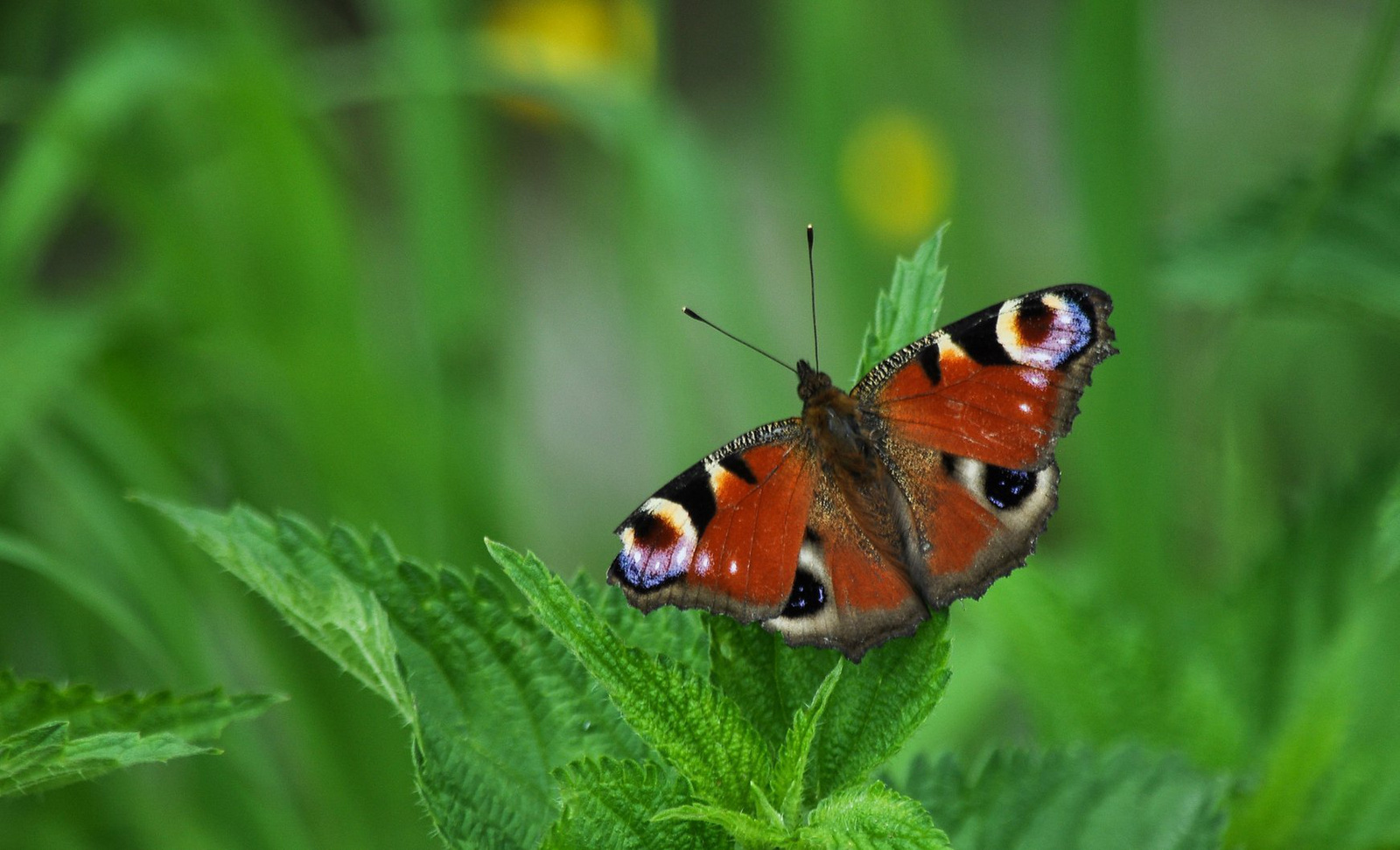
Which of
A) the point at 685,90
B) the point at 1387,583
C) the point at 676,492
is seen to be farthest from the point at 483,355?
the point at 685,90

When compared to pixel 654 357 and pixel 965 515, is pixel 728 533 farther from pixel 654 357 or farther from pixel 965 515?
pixel 654 357

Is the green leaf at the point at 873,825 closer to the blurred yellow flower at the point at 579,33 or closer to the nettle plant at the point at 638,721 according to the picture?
the nettle plant at the point at 638,721

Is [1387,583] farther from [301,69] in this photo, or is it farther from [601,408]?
[601,408]

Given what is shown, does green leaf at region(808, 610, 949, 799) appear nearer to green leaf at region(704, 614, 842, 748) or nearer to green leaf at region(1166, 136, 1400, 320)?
green leaf at region(704, 614, 842, 748)

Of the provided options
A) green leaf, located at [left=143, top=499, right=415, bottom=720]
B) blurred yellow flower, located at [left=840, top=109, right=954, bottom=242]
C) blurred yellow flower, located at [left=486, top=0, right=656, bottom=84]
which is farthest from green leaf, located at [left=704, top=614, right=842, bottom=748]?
blurred yellow flower, located at [left=840, top=109, right=954, bottom=242]

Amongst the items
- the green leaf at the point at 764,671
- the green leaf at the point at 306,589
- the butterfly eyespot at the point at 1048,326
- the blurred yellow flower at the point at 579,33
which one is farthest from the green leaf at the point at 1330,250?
the blurred yellow flower at the point at 579,33

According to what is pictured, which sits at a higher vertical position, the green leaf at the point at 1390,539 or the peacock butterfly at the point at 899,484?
the peacock butterfly at the point at 899,484

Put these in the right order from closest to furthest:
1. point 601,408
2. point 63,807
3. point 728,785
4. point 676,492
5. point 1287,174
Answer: point 728,785
point 676,492
point 1287,174
point 63,807
point 601,408
